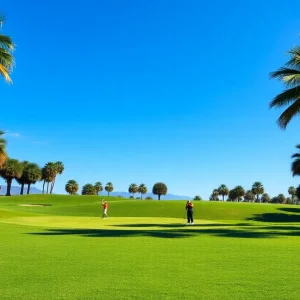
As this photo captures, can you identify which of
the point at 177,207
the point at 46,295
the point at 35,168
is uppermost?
the point at 35,168

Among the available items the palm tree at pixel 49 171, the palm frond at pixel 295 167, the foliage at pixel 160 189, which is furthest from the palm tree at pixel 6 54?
the foliage at pixel 160 189

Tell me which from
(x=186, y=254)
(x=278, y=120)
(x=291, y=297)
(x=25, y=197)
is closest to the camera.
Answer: (x=291, y=297)

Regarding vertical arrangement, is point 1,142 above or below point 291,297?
above

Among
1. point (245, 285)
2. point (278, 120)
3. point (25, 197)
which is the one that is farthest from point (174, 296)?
point (25, 197)

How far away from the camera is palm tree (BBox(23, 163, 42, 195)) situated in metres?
120

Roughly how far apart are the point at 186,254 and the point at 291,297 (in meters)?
5.05

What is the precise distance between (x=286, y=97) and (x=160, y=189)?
126573mm

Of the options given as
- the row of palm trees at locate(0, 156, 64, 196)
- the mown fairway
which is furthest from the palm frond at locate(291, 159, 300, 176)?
the row of palm trees at locate(0, 156, 64, 196)

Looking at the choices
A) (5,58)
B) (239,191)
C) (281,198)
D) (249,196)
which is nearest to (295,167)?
(5,58)

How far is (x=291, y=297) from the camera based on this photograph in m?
6.48

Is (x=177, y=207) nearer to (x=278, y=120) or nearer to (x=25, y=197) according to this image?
(x=278, y=120)

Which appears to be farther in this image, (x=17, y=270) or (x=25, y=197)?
(x=25, y=197)

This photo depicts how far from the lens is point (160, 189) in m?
150

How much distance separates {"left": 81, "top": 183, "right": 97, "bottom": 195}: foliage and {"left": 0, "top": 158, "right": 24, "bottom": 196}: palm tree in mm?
54708
